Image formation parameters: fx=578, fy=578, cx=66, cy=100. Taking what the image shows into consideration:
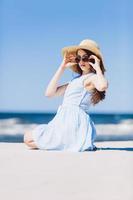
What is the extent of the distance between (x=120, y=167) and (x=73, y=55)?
72.8 inches

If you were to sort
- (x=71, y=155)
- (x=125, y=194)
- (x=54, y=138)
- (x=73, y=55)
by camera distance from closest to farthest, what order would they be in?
(x=125, y=194)
(x=71, y=155)
(x=54, y=138)
(x=73, y=55)

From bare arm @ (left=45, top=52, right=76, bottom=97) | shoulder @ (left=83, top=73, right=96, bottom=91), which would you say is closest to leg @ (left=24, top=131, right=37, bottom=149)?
bare arm @ (left=45, top=52, right=76, bottom=97)

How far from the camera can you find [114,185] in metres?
3.66

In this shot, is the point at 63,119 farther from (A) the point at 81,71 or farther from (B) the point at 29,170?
(B) the point at 29,170

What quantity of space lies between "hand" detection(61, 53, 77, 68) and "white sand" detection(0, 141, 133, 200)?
100cm

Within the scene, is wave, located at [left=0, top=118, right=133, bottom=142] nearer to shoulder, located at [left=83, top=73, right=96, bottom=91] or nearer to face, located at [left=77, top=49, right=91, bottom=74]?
face, located at [left=77, top=49, right=91, bottom=74]

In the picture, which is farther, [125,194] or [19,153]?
[19,153]

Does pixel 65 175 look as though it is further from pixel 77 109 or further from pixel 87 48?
pixel 87 48

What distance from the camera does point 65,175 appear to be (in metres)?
4.06

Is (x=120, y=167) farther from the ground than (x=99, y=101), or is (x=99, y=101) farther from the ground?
(x=99, y=101)

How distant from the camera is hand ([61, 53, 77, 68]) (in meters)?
5.99

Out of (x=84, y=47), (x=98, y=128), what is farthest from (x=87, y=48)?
(x=98, y=128)

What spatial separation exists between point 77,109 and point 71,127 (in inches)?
7.7

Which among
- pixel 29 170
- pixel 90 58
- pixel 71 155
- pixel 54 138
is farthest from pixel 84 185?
pixel 90 58
